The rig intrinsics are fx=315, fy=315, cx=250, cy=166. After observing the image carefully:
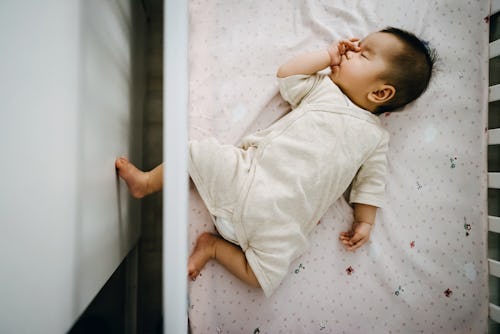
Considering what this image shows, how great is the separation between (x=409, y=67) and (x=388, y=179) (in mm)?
334

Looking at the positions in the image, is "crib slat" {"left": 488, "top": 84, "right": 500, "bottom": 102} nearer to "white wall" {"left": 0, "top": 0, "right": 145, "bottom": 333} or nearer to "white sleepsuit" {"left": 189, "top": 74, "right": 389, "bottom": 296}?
"white sleepsuit" {"left": 189, "top": 74, "right": 389, "bottom": 296}

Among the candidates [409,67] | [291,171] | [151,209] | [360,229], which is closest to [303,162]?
[291,171]

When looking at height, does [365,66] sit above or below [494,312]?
above

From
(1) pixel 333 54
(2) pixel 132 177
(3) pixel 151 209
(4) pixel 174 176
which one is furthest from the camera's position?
(3) pixel 151 209

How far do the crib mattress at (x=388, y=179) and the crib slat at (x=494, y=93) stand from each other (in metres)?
0.03

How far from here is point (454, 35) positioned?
1031 mm

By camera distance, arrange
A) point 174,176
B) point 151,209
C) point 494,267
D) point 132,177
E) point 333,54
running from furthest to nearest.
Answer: point 151,209 < point 494,267 < point 333,54 < point 132,177 < point 174,176

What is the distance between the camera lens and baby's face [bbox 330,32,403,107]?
2.78 feet

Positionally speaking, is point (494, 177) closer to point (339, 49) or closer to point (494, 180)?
point (494, 180)

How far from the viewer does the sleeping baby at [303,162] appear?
0.81 m

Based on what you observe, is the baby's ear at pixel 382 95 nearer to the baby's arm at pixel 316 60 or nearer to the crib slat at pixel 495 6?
the baby's arm at pixel 316 60

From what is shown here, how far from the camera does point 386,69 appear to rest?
85 centimetres

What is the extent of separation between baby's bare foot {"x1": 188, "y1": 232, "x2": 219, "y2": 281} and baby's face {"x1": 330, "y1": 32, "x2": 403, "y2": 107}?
0.57 metres

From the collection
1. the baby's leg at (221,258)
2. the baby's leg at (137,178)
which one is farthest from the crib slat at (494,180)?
the baby's leg at (137,178)
